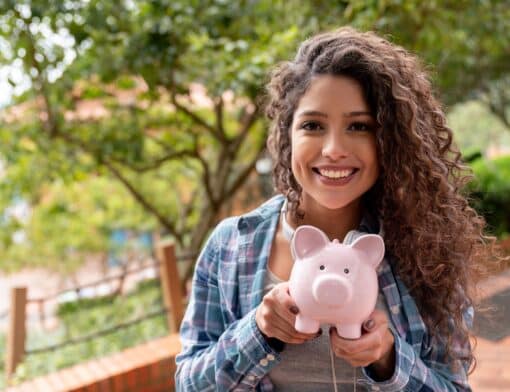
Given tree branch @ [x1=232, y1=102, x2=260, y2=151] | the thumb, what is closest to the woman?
the thumb

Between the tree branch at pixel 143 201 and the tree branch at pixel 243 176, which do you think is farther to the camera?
the tree branch at pixel 243 176

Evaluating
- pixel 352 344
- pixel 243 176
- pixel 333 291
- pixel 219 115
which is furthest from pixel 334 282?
pixel 243 176

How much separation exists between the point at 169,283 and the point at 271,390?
2149mm

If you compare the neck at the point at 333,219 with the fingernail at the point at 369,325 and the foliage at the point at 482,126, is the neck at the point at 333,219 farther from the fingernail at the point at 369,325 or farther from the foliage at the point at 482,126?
the foliage at the point at 482,126

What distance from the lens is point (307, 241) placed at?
37.2 inches

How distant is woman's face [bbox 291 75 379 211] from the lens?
1028mm

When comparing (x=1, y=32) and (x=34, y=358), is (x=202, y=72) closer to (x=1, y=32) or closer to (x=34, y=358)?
(x=1, y=32)

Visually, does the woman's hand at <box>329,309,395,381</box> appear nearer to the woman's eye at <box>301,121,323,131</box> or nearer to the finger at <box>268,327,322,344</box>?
the finger at <box>268,327,322,344</box>

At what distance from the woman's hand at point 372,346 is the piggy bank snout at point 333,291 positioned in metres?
0.09

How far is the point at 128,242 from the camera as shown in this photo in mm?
7461

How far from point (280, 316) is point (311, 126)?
1.29ft

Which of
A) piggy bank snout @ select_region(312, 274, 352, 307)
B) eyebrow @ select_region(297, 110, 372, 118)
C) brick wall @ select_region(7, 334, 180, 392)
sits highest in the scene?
eyebrow @ select_region(297, 110, 372, 118)

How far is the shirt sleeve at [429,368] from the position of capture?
1.02 m

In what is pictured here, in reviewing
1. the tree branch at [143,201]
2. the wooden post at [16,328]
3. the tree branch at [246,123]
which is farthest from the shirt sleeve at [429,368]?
the tree branch at [143,201]
